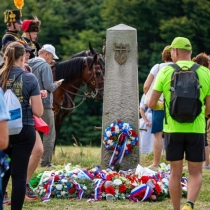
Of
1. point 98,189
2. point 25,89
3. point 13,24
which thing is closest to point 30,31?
point 13,24

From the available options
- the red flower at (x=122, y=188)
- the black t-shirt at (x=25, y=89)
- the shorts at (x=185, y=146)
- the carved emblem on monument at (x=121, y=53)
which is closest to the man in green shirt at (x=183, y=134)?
the shorts at (x=185, y=146)

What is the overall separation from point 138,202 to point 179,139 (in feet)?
5.80

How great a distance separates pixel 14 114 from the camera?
25.4 feet

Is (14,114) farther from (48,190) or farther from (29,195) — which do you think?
(48,190)

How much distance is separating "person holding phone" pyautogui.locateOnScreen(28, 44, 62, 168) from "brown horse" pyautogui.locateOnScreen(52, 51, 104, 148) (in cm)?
173

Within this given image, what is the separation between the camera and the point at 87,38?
4581 cm

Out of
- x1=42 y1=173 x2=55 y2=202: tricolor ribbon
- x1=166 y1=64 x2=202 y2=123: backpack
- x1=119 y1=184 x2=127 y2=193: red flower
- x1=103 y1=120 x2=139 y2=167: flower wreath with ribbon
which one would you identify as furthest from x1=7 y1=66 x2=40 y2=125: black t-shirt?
x1=103 y1=120 x2=139 y2=167: flower wreath with ribbon

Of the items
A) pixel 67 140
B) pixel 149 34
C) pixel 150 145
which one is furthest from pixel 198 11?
pixel 150 145

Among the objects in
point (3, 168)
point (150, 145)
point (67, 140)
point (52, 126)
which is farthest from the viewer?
point (67, 140)

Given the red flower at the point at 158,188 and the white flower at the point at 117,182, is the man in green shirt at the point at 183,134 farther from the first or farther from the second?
the white flower at the point at 117,182

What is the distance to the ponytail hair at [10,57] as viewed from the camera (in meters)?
8.16

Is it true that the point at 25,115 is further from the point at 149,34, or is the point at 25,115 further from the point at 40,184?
the point at 149,34

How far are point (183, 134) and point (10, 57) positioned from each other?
6.16 ft

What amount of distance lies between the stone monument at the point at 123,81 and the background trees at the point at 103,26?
29662mm
